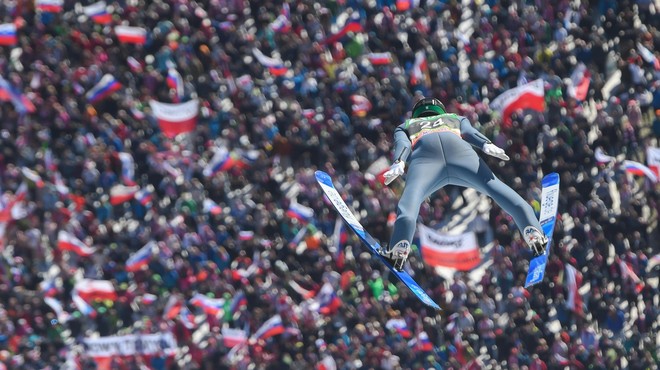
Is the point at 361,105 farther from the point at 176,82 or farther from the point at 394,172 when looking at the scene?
the point at 394,172

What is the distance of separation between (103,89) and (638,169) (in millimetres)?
10259

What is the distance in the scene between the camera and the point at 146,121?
29.7 m

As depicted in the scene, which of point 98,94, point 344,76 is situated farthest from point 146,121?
point 344,76

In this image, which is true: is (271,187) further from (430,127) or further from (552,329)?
(430,127)

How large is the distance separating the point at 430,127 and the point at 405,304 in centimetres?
919

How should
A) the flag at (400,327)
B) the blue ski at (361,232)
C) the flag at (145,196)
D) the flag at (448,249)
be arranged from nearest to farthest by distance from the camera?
the blue ski at (361,232)
the flag at (448,249)
the flag at (400,327)
the flag at (145,196)

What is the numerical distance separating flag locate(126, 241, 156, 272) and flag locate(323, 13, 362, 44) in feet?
17.7

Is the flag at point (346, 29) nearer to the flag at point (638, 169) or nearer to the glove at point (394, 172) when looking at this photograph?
the flag at point (638, 169)

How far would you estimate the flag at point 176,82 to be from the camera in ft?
98.4

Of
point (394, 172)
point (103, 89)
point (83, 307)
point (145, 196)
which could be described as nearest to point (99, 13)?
point (103, 89)

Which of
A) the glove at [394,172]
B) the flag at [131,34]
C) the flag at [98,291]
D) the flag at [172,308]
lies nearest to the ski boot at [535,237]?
the glove at [394,172]

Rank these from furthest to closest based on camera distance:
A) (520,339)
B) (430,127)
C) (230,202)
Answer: (230,202) < (520,339) < (430,127)

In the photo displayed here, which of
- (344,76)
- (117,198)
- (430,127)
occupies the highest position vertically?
(430,127)

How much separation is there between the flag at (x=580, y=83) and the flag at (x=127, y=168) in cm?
816
